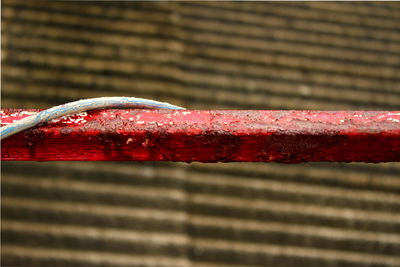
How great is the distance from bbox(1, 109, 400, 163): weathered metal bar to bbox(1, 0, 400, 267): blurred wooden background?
2.44 meters

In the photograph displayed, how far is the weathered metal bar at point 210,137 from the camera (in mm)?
770

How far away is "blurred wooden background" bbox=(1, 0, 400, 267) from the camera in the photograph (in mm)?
3107

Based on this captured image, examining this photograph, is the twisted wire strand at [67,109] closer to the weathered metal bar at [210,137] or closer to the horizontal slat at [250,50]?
the weathered metal bar at [210,137]

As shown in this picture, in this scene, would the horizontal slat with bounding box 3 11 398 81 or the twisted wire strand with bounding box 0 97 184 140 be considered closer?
the twisted wire strand with bounding box 0 97 184 140

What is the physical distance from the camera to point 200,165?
3.38m

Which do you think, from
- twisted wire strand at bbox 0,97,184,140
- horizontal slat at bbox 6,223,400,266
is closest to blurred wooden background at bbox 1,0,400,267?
horizontal slat at bbox 6,223,400,266

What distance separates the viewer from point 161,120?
2.59 feet

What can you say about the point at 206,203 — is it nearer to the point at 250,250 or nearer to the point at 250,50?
the point at 250,250

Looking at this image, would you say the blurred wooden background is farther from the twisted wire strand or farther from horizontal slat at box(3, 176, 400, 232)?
the twisted wire strand

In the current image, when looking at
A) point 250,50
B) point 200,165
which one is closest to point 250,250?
point 200,165

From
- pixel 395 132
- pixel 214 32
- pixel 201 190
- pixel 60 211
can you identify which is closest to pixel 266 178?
pixel 201 190

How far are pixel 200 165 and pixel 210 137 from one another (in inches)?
103

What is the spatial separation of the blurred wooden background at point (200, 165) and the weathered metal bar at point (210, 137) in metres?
2.44

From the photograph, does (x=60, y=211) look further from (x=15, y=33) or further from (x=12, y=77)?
(x=15, y=33)
